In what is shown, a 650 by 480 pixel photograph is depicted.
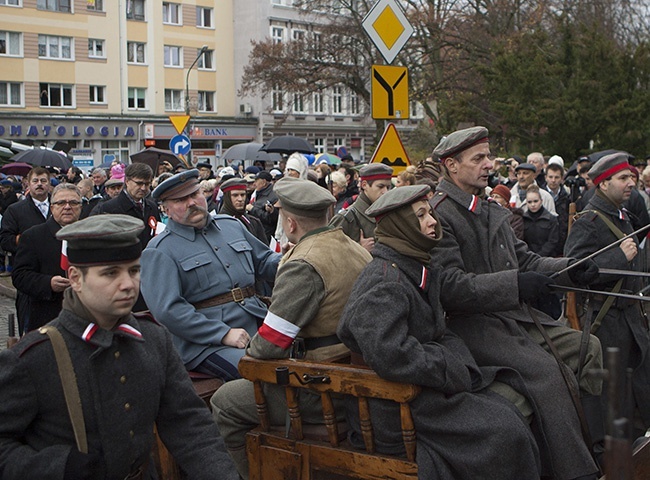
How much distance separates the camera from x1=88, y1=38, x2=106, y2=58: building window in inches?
1901

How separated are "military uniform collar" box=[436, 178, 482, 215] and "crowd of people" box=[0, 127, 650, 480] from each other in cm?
1

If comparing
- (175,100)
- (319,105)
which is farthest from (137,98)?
(319,105)

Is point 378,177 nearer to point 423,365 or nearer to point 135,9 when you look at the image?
point 423,365

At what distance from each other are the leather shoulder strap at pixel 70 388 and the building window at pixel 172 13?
5174cm

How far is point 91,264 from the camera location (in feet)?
9.92

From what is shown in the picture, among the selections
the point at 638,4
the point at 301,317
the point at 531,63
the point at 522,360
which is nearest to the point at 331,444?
the point at 301,317

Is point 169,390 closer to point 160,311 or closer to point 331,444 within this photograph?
point 331,444

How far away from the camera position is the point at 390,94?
28.5ft

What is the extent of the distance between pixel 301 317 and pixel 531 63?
18.2m

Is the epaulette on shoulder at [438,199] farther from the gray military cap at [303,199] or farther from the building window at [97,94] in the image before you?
the building window at [97,94]

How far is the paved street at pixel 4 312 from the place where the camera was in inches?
427

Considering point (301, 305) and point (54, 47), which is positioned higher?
point (54, 47)

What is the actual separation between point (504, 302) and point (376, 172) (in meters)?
4.03

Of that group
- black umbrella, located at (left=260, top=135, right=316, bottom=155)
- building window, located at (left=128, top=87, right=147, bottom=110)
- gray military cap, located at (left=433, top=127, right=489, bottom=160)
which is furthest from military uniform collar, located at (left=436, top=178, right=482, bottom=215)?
building window, located at (left=128, top=87, right=147, bottom=110)
